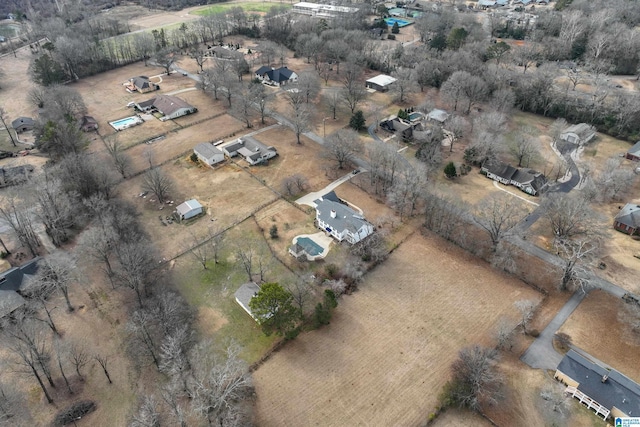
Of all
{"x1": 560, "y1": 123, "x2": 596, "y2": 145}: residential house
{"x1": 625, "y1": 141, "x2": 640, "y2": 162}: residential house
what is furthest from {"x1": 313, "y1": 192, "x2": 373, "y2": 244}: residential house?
{"x1": 625, "y1": 141, "x2": 640, "y2": 162}: residential house

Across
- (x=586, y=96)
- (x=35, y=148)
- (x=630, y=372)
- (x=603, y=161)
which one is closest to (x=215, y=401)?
(x=630, y=372)

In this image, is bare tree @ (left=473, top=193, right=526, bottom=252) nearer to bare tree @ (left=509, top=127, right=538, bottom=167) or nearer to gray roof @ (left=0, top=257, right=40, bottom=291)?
bare tree @ (left=509, top=127, right=538, bottom=167)

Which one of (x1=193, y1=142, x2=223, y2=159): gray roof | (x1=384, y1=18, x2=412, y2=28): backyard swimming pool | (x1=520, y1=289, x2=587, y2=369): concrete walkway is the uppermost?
(x1=384, y1=18, x2=412, y2=28): backyard swimming pool

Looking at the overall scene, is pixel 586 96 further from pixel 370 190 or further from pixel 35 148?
pixel 35 148

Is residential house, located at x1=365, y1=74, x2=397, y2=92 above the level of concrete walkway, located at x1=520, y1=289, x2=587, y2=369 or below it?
above

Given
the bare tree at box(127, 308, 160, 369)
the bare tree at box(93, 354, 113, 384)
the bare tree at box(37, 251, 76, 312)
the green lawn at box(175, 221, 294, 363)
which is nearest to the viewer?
the bare tree at box(93, 354, 113, 384)

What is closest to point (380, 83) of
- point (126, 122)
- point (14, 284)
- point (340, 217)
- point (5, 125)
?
point (340, 217)

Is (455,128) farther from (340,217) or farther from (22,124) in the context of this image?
(22,124)
